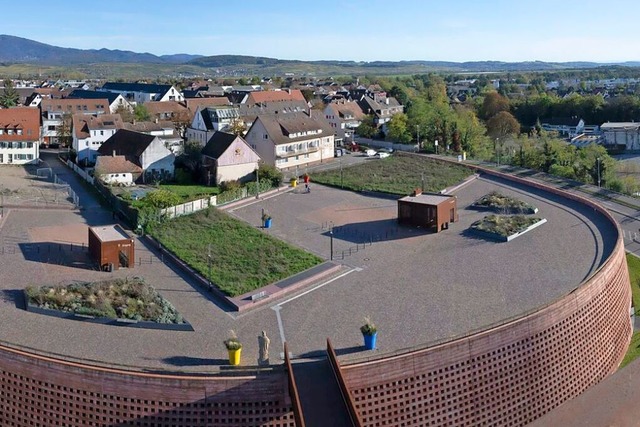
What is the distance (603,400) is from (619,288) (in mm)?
15749

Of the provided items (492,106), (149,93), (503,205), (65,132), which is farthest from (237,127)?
(492,106)

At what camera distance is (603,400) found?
7.95 meters

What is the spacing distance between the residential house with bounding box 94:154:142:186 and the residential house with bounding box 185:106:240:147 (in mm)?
11655

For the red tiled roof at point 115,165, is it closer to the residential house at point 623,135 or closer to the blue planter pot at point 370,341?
the blue planter pot at point 370,341

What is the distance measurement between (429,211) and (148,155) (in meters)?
19.9

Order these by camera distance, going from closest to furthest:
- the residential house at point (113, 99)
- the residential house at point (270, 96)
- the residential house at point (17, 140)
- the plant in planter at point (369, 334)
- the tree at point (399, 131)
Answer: the plant in planter at point (369, 334) < the residential house at point (17, 140) < the tree at point (399, 131) < the residential house at point (113, 99) < the residential house at point (270, 96)

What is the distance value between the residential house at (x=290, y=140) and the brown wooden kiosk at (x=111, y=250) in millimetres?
20751

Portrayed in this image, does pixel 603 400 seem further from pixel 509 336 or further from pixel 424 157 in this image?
pixel 424 157

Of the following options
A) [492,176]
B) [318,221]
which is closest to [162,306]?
[318,221]

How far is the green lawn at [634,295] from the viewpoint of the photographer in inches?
831

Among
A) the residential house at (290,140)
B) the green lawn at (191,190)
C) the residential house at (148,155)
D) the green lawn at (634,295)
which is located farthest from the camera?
the residential house at (290,140)

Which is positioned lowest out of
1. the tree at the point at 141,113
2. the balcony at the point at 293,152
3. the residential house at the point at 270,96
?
the balcony at the point at 293,152

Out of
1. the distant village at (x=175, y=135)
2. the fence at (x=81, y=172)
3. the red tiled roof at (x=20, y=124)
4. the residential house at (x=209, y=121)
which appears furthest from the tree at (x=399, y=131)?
the red tiled roof at (x=20, y=124)

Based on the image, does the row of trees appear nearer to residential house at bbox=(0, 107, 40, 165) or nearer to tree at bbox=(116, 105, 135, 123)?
tree at bbox=(116, 105, 135, 123)
